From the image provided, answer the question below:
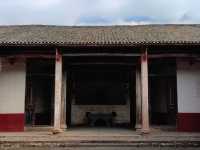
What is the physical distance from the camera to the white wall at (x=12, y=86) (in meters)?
15.8

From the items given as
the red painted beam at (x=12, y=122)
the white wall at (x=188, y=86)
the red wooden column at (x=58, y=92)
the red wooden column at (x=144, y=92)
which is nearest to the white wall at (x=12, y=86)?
the red painted beam at (x=12, y=122)

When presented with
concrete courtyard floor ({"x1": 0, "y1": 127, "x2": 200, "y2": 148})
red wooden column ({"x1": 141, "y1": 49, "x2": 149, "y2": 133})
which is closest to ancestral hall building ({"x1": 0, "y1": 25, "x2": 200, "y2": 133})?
red wooden column ({"x1": 141, "y1": 49, "x2": 149, "y2": 133})

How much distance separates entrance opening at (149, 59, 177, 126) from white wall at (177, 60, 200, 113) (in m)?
0.60

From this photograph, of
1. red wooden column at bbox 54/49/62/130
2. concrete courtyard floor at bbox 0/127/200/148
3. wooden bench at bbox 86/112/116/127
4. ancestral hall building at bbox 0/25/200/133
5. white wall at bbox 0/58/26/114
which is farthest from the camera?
wooden bench at bbox 86/112/116/127

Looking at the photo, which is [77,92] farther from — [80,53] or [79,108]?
[80,53]

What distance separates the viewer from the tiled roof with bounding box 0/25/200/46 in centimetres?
1477

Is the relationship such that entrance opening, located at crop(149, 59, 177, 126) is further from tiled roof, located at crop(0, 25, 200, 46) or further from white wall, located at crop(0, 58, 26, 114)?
white wall, located at crop(0, 58, 26, 114)

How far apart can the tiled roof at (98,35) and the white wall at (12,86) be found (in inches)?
44.4

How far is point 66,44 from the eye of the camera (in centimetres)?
1478

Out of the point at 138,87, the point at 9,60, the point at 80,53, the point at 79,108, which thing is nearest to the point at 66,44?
the point at 80,53

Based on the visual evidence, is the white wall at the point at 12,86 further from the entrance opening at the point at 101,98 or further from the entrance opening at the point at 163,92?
the entrance opening at the point at 163,92

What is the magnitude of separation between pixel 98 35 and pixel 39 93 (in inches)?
161

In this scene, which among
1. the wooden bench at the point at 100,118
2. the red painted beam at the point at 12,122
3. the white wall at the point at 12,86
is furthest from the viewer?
the wooden bench at the point at 100,118

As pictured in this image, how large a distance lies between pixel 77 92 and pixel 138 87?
3.74 metres
